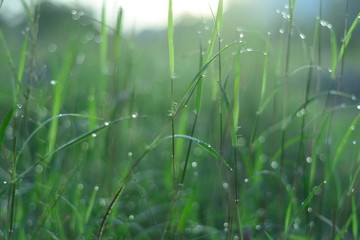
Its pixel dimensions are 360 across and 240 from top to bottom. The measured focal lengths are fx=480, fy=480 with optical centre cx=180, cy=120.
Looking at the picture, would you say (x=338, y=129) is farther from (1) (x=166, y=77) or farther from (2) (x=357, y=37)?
(2) (x=357, y=37)

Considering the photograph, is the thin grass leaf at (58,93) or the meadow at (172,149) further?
the thin grass leaf at (58,93)

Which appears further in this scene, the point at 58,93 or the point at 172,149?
the point at 58,93

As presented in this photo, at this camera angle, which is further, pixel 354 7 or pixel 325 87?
pixel 354 7

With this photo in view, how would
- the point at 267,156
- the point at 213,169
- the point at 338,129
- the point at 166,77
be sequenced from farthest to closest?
the point at 166,77
the point at 338,129
the point at 267,156
the point at 213,169

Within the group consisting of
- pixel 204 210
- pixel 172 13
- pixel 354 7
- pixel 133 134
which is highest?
pixel 354 7

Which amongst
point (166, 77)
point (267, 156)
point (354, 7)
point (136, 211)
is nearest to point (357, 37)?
point (354, 7)

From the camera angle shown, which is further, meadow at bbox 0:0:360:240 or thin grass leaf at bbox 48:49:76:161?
thin grass leaf at bbox 48:49:76:161

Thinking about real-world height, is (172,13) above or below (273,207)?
above

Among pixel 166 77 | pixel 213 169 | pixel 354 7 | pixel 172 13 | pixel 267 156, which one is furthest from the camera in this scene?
pixel 354 7
